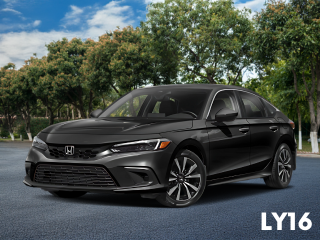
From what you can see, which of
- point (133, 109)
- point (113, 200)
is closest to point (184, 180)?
point (113, 200)

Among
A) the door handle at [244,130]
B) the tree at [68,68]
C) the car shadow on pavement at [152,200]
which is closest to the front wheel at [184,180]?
the car shadow on pavement at [152,200]

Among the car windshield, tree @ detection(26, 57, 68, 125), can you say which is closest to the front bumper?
the car windshield

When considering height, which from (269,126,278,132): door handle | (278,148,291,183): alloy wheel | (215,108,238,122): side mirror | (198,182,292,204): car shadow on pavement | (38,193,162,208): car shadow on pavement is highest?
(215,108,238,122): side mirror

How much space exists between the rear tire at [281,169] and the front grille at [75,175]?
11.5ft

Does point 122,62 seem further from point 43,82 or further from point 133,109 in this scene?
point 133,109

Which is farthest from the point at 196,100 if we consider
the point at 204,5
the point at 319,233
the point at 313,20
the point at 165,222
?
the point at 204,5

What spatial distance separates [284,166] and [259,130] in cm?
114

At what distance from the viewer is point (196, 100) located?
7258 millimetres

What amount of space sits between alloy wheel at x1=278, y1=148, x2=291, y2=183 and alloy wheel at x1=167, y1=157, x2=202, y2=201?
8.39 feet

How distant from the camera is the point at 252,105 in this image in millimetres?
8141

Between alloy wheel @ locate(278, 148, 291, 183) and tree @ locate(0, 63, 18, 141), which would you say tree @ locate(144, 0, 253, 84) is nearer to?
alloy wheel @ locate(278, 148, 291, 183)

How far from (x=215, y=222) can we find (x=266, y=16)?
19278 millimetres

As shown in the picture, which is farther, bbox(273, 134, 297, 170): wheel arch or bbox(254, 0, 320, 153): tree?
bbox(254, 0, 320, 153): tree

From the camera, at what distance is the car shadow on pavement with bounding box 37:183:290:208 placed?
678 centimetres
